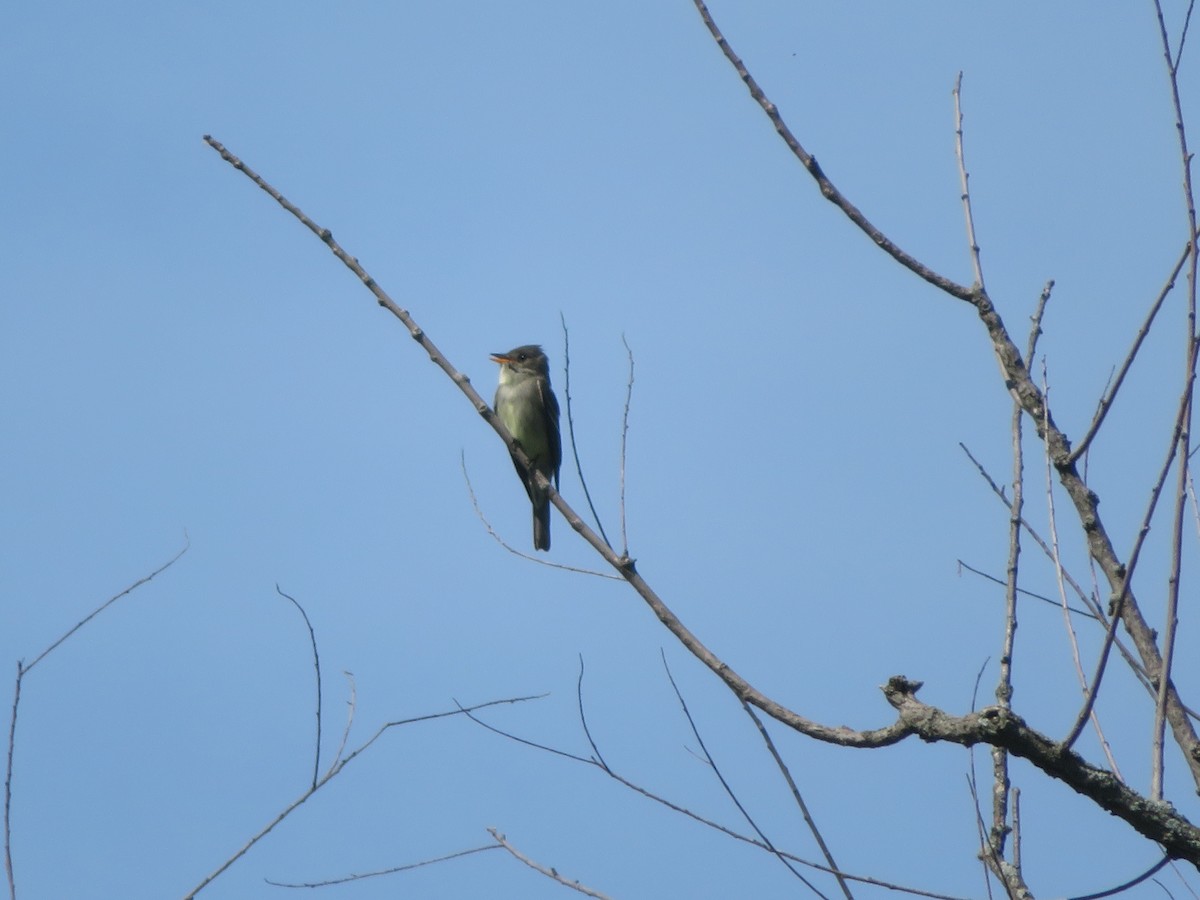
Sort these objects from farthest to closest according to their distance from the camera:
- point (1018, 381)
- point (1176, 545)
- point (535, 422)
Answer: point (535, 422) → point (1018, 381) → point (1176, 545)

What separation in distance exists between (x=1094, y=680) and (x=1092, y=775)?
0.40 metres

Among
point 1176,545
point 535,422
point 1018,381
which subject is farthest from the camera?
point 535,422

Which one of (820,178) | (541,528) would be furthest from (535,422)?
(820,178)

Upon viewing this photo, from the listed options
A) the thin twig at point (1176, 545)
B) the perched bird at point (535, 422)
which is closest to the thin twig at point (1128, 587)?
the thin twig at point (1176, 545)

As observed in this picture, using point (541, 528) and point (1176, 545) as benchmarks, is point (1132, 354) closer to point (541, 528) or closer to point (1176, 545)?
point (1176, 545)

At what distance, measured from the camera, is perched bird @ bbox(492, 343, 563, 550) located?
478 inches

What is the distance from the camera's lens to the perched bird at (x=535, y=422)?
12.1 meters

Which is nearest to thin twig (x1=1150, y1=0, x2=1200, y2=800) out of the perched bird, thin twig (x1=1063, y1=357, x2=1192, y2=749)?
thin twig (x1=1063, y1=357, x2=1192, y2=749)

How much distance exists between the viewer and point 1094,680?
292 cm

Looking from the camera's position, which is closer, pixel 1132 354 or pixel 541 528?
pixel 1132 354

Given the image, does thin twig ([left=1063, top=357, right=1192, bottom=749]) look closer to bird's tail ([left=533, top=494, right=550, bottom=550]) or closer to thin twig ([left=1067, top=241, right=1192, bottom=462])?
thin twig ([left=1067, top=241, right=1192, bottom=462])

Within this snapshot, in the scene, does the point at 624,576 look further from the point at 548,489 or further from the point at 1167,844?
the point at 1167,844

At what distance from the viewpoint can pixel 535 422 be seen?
12.2m

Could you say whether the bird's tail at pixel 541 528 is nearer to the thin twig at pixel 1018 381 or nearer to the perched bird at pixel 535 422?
the perched bird at pixel 535 422
